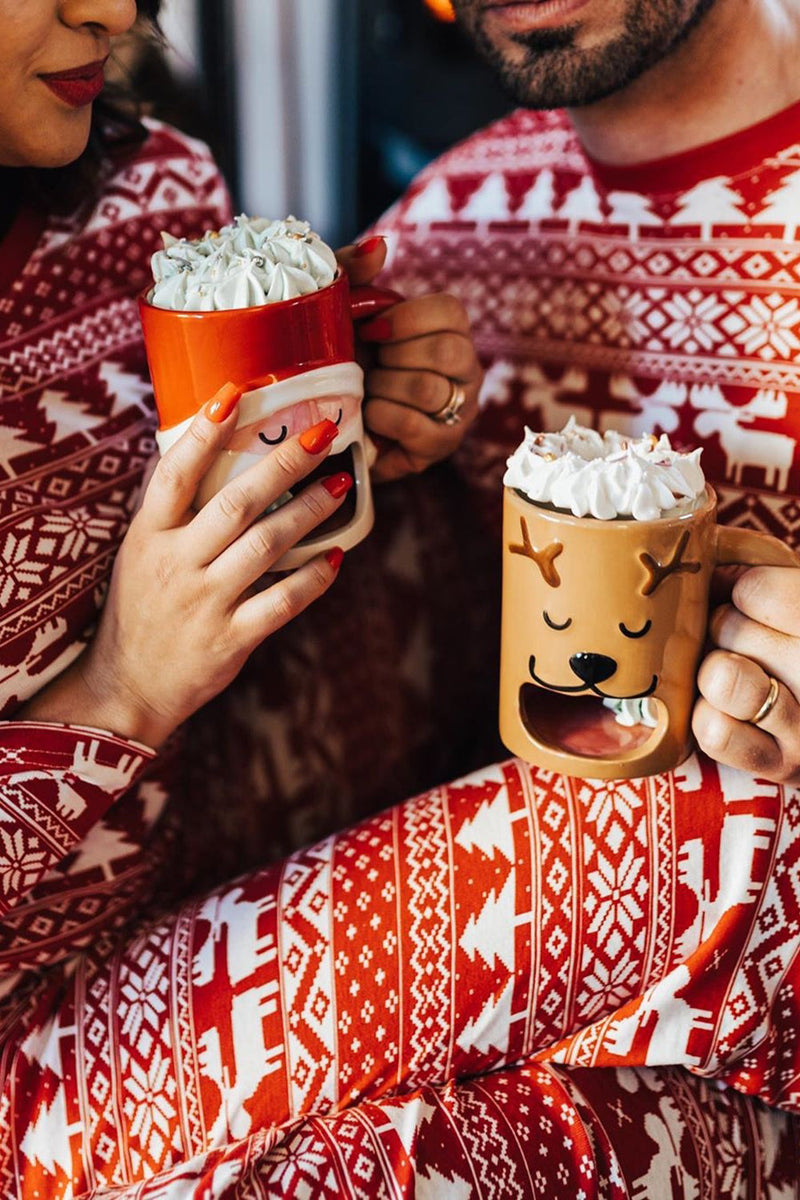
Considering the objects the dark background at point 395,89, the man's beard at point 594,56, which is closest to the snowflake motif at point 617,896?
the man's beard at point 594,56

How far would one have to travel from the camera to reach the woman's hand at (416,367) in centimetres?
96

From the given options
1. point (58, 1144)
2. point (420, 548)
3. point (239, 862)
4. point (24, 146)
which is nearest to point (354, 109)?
point (420, 548)

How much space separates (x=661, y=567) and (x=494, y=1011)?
38 cm

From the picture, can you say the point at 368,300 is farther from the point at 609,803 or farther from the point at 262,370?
the point at 609,803

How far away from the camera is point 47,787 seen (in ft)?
2.84

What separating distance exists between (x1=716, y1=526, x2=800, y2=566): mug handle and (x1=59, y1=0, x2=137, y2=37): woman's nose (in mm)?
577

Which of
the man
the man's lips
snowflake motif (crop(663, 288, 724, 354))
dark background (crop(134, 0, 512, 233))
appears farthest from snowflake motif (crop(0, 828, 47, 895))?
dark background (crop(134, 0, 512, 233))

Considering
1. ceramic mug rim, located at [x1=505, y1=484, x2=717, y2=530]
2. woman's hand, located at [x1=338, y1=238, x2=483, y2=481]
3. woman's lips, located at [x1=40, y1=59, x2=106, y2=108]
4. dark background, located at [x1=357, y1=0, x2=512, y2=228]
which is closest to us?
ceramic mug rim, located at [x1=505, y1=484, x2=717, y2=530]

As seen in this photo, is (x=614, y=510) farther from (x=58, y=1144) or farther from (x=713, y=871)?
(x=58, y=1144)

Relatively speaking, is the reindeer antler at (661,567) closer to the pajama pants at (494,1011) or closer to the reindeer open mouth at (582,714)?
the reindeer open mouth at (582,714)

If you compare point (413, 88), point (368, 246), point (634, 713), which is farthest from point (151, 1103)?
point (413, 88)

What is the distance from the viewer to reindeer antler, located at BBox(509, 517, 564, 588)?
0.75 metres

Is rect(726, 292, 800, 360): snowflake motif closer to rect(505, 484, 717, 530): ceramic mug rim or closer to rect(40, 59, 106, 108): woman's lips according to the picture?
rect(505, 484, 717, 530): ceramic mug rim

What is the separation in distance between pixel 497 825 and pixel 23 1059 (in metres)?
0.42
